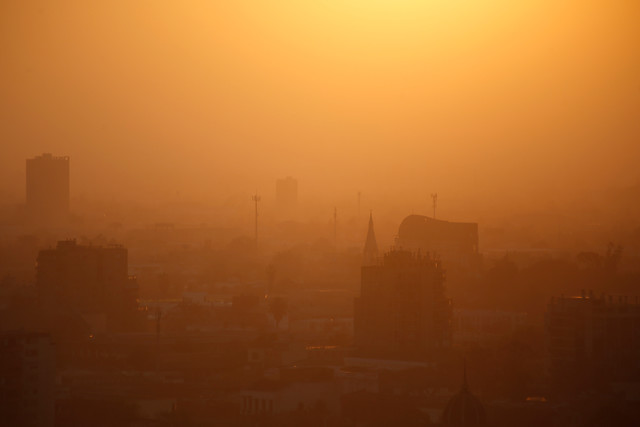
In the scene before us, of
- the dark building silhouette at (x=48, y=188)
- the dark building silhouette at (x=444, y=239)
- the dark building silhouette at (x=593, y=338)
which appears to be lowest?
the dark building silhouette at (x=593, y=338)

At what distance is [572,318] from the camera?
52.6ft

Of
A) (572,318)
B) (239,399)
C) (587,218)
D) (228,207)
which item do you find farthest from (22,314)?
(228,207)

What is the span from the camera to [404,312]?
17.0 m

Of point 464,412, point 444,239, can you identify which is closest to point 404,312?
point 464,412

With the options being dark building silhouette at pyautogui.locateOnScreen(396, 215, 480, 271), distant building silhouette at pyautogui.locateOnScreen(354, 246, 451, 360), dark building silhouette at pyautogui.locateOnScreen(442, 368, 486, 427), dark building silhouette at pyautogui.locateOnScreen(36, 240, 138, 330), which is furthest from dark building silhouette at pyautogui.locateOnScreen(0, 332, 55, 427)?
dark building silhouette at pyautogui.locateOnScreen(396, 215, 480, 271)

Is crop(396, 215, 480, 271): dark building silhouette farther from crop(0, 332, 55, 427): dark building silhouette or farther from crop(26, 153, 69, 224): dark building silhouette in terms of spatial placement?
crop(0, 332, 55, 427): dark building silhouette

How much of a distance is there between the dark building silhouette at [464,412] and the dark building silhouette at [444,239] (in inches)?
616

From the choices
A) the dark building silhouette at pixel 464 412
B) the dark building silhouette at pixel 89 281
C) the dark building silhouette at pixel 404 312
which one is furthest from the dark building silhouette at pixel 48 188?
the dark building silhouette at pixel 464 412

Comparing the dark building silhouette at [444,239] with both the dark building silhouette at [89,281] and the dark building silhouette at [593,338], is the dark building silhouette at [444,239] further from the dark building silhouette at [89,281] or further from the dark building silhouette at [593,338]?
the dark building silhouette at [593,338]

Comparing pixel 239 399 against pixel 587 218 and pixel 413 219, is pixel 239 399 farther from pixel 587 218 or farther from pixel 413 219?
pixel 587 218

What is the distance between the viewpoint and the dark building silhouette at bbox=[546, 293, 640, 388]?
1551 centimetres

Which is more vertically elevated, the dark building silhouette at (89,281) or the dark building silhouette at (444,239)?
the dark building silhouette at (444,239)

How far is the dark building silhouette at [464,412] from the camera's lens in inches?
426

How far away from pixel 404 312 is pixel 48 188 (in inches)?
979
